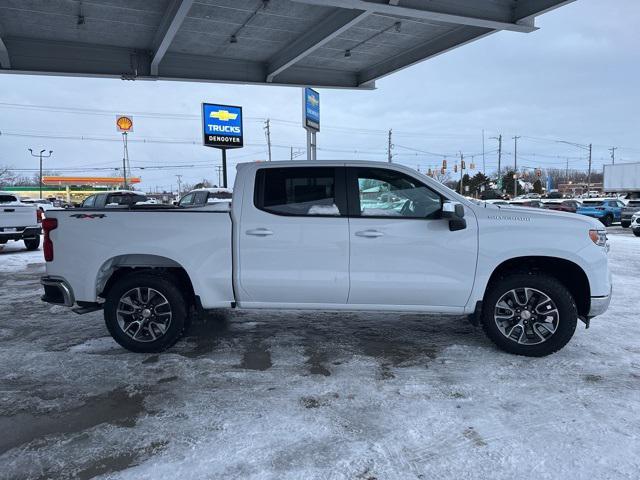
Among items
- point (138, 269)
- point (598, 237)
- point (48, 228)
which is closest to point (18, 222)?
point (48, 228)

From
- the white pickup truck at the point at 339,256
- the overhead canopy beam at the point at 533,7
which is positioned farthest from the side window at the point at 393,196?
the overhead canopy beam at the point at 533,7

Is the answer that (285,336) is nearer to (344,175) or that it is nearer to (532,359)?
(344,175)

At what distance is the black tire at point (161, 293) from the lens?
4.73m

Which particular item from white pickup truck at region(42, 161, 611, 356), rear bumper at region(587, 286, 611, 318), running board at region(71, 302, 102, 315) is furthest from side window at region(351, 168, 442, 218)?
running board at region(71, 302, 102, 315)

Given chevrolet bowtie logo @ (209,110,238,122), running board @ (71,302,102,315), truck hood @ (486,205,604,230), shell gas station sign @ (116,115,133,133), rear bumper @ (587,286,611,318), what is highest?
shell gas station sign @ (116,115,133,133)

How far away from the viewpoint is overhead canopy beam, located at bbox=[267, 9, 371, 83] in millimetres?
8312

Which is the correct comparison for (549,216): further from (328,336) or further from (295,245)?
(328,336)

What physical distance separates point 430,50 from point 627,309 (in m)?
6.41

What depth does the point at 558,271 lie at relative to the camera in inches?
191

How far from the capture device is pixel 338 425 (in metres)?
3.35

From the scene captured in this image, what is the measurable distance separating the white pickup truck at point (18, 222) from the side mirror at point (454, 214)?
13163 mm

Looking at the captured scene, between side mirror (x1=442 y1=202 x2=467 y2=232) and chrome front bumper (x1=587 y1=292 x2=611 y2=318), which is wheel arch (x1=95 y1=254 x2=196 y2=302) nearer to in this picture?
side mirror (x1=442 y1=202 x2=467 y2=232)

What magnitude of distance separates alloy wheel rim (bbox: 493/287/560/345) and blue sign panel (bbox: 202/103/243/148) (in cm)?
1692

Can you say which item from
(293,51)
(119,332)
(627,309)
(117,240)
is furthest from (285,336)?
(293,51)
